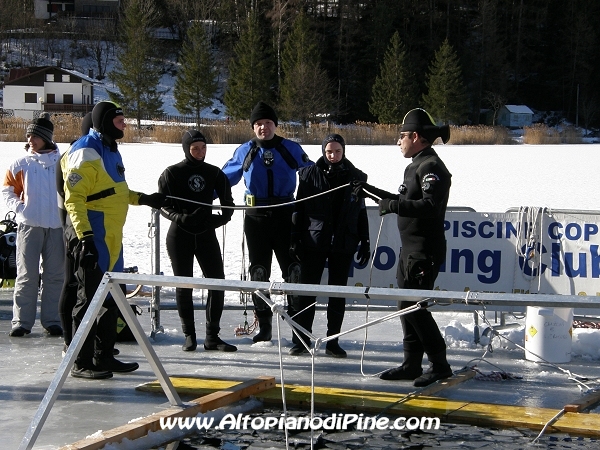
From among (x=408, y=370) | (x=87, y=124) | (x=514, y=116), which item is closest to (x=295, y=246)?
(x=408, y=370)

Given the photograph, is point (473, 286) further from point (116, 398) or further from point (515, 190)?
point (515, 190)

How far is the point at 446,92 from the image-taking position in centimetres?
6588

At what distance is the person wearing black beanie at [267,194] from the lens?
22.2 feet

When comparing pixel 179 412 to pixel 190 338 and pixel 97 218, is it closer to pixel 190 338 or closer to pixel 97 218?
pixel 97 218

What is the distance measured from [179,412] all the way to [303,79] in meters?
60.1

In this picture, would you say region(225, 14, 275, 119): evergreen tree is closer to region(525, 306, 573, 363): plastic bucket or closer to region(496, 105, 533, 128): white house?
region(496, 105, 533, 128): white house

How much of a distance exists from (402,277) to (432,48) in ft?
232

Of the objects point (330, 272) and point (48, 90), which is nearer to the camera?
point (330, 272)

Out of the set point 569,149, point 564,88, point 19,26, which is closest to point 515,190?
point 569,149

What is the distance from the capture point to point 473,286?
7.34 meters

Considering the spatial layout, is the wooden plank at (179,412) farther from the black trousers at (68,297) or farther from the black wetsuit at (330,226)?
the black trousers at (68,297)

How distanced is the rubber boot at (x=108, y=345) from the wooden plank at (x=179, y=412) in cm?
92

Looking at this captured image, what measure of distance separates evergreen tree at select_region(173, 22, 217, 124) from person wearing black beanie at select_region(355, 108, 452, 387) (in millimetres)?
60216

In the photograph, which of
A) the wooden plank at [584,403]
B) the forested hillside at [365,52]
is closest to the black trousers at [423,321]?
the wooden plank at [584,403]
